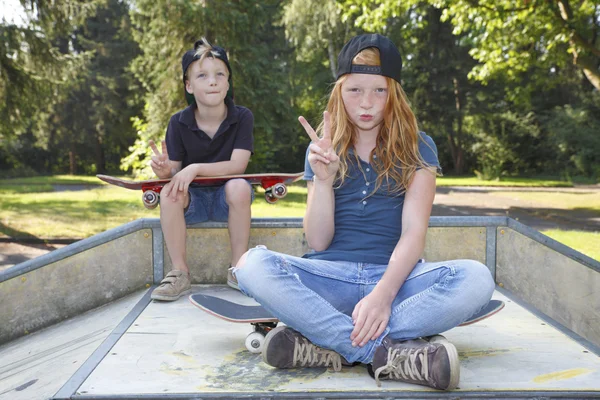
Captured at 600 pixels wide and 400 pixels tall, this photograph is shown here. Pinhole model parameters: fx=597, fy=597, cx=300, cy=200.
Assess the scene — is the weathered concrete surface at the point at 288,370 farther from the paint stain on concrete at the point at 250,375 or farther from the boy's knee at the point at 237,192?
the boy's knee at the point at 237,192

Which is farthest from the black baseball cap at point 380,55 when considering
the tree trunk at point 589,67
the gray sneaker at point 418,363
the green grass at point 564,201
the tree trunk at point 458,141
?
the tree trunk at point 458,141

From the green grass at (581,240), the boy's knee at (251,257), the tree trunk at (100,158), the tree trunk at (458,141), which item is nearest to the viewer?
the boy's knee at (251,257)

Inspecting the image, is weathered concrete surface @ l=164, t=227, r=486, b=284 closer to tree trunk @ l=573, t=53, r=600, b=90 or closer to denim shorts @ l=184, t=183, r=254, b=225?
Answer: denim shorts @ l=184, t=183, r=254, b=225

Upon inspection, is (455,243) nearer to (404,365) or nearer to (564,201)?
(404,365)

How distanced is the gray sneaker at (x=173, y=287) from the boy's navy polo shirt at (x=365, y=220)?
1.01 metres

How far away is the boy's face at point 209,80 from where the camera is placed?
3.59 meters

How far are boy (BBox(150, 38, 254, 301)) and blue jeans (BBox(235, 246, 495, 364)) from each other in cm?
121

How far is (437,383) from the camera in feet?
6.11

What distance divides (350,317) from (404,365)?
286mm

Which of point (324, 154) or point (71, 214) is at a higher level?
point (324, 154)

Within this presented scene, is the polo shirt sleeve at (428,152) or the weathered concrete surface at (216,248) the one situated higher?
the polo shirt sleeve at (428,152)

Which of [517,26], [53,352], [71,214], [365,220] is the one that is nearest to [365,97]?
[365,220]

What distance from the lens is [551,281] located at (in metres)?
3.02

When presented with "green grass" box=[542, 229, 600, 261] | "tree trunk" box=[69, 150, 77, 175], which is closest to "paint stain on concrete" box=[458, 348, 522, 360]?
"green grass" box=[542, 229, 600, 261]
